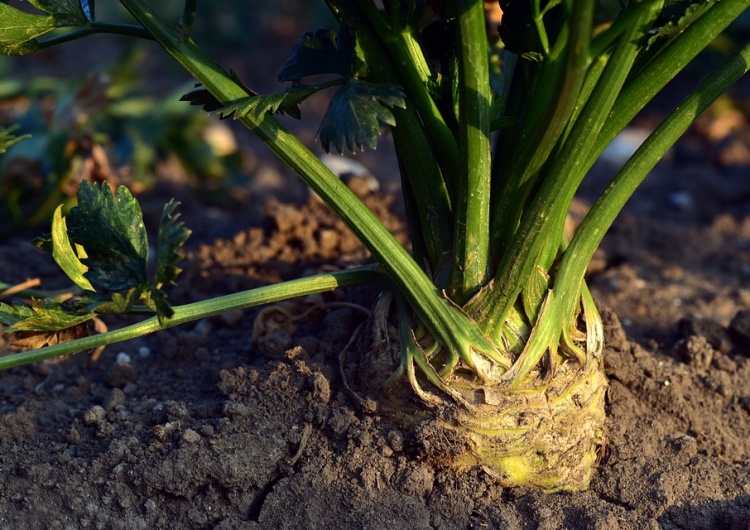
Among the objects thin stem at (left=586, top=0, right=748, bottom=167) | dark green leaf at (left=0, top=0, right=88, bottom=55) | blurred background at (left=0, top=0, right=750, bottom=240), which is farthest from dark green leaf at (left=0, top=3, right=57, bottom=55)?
thin stem at (left=586, top=0, right=748, bottom=167)

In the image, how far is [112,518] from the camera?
1.62 m

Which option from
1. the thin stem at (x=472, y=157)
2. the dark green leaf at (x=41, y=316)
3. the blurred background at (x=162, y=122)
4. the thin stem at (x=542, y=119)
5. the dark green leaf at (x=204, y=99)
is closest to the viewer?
the thin stem at (x=542, y=119)

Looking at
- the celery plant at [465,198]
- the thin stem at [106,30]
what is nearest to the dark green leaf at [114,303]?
the celery plant at [465,198]

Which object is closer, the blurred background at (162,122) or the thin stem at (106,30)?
the thin stem at (106,30)

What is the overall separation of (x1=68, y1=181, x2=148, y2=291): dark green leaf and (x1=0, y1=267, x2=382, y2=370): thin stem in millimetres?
82

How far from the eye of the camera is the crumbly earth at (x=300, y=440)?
1647mm

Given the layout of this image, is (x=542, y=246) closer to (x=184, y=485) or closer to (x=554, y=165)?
(x=554, y=165)

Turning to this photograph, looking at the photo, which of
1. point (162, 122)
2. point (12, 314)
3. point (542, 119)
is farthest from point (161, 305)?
point (162, 122)

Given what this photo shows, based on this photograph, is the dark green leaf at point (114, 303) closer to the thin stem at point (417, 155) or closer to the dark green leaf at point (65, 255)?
the dark green leaf at point (65, 255)

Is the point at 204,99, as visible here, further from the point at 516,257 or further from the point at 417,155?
the point at 516,257

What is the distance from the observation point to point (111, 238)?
1533mm

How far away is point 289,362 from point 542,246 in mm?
603

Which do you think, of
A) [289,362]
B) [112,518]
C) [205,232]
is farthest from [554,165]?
[205,232]

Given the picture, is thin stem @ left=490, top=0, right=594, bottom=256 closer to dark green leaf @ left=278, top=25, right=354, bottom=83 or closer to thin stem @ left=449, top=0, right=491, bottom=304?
thin stem @ left=449, top=0, right=491, bottom=304
